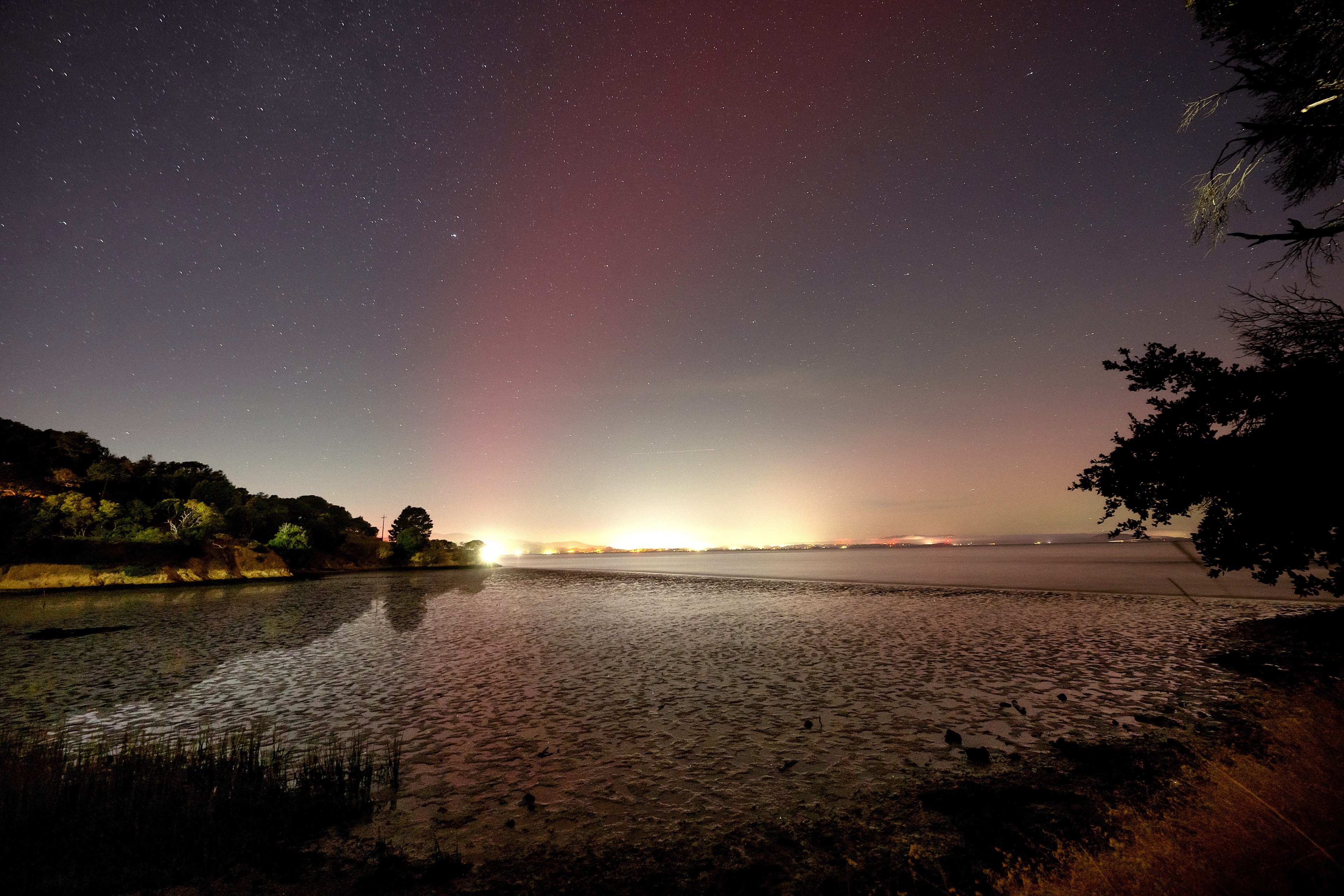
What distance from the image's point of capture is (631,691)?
1614cm

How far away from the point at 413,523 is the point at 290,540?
43.9 metres

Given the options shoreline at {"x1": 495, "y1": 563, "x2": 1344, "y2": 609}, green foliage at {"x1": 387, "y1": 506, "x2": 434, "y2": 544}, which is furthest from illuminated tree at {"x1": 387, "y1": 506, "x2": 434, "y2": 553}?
shoreline at {"x1": 495, "y1": 563, "x2": 1344, "y2": 609}

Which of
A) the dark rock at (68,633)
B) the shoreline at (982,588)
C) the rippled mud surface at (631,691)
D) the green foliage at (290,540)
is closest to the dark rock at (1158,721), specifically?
the rippled mud surface at (631,691)

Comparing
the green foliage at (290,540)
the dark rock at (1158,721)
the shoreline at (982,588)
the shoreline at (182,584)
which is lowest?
the dark rock at (1158,721)

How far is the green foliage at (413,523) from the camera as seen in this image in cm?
13462

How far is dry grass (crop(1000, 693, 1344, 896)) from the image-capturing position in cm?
504

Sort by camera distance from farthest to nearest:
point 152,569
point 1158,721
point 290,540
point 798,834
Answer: point 290,540 < point 152,569 < point 1158,721 < point 798,834

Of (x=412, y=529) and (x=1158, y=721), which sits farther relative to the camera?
(x=412, y=529)

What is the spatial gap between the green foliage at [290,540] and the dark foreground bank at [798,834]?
9779 centimetres

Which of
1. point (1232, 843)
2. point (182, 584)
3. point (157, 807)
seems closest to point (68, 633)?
point (157, 807)

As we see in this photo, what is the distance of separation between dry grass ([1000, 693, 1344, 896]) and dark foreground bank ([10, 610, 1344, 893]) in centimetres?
2

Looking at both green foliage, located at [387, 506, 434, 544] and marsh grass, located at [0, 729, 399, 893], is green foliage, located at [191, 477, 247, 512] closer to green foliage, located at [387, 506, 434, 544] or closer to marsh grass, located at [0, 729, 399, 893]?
green foliage, located at [387, 506, 434, 544]

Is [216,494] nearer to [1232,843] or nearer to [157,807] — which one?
[157,807]

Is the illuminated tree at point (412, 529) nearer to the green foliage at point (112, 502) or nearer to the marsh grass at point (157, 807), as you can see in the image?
the green foliage at point (112, 502)
